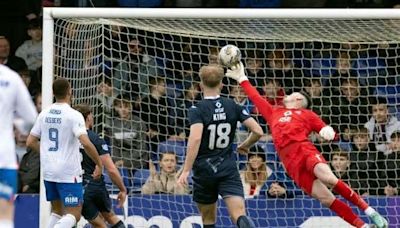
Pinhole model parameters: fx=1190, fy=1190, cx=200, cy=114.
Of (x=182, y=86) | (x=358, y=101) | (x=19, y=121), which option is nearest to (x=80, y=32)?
(x=182, y=86)

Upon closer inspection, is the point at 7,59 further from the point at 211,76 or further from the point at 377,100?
the point at 211,76

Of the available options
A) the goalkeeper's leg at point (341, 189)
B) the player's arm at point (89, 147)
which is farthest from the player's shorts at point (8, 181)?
the goalkeeper's leg at point (341, 189)

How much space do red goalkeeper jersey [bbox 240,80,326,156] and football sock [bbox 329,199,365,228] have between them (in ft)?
2.30

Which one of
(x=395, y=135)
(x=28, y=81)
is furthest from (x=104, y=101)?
(x=395, y=135)

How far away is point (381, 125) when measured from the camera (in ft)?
→ 42.3

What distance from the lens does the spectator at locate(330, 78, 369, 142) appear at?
13008 millimetres

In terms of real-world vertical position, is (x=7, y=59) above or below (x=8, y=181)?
above

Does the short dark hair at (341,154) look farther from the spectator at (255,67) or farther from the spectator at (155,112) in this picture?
the spectator at (155,112)

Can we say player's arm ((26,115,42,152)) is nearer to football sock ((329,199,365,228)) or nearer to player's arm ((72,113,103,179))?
player's arm ((72,113,103,179))

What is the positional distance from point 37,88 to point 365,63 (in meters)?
4.07

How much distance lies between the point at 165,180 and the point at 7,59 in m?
3.51

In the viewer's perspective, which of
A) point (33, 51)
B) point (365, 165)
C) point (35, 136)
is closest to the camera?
point (35, 136)

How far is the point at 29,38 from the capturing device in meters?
15.5

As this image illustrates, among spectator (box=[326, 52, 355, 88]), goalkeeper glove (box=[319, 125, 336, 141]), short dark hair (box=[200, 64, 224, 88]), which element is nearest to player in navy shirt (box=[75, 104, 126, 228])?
short dark hair (box=[200, 64, 224, 88])
